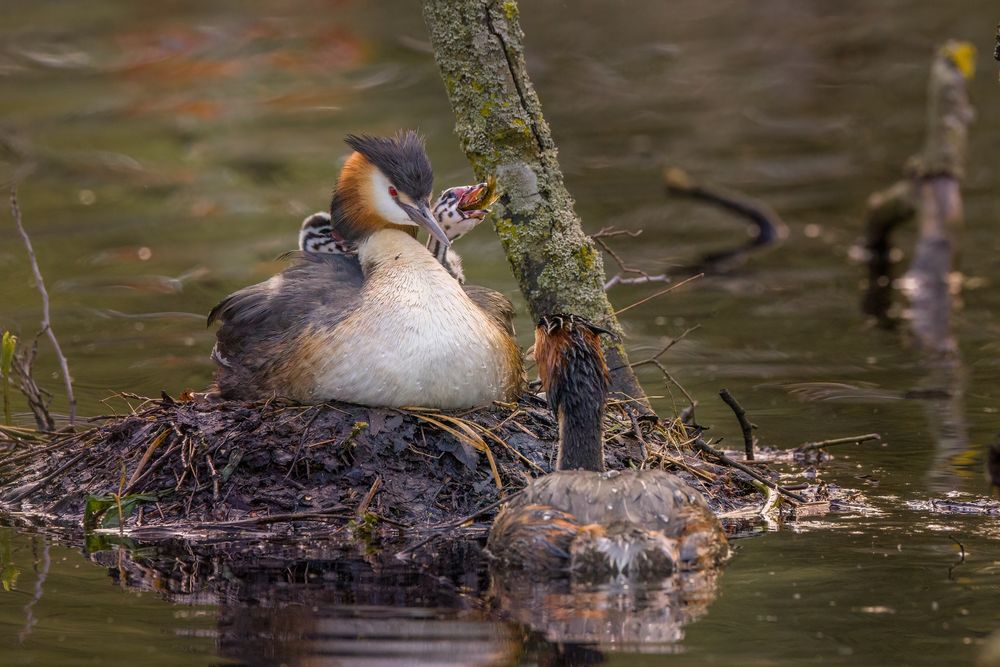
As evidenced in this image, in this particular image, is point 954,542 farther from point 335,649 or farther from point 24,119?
point 24,119

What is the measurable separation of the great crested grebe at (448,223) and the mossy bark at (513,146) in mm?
162

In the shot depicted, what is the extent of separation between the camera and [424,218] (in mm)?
8070

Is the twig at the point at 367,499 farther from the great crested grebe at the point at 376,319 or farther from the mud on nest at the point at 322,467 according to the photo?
the great crested grebe at the point at 376,319

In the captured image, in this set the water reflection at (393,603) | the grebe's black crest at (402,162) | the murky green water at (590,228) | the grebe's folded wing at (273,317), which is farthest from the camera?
the grebe's black crest at (402,162)

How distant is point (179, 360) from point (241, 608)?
17.4ft

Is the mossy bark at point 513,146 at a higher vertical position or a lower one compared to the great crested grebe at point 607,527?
higher

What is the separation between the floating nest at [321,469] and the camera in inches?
292

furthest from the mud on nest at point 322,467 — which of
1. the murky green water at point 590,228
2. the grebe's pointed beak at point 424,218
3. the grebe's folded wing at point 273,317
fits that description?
the grebe's pointed beak at point 424,218

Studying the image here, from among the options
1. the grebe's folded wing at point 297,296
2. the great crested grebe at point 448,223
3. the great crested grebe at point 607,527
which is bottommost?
the great crested grebe at point 607,527

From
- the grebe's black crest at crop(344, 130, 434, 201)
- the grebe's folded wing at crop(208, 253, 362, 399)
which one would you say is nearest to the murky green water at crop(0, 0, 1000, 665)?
the grebe's folded wing at crop(208, 253, 362, 399)

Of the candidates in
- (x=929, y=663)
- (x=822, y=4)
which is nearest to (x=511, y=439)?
(x=929, y=663)

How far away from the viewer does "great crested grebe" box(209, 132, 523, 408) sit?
25.0ft

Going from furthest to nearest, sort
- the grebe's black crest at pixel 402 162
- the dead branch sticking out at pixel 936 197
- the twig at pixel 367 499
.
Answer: the dead branch sticking out at pixel 936 197, the grebe's black crest at pixel 402 162, the twig at pixel 367 499

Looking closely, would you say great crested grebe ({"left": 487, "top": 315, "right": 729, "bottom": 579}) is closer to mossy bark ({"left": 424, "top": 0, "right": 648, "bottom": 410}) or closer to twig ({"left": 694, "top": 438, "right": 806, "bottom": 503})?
twig ({"left": 694, "top": 438, "right": 806, "bottom": 503})
